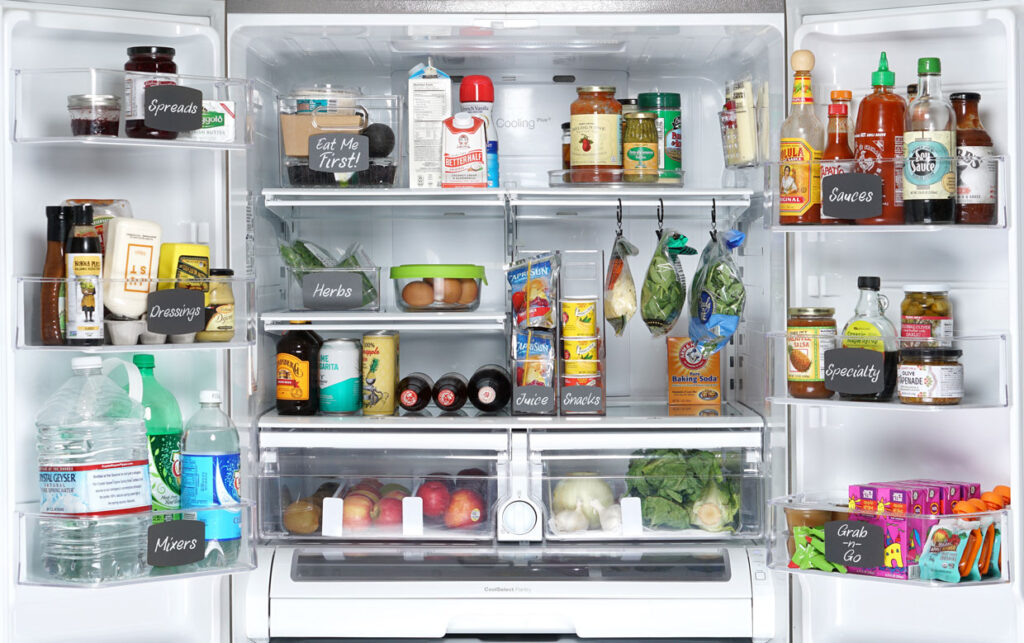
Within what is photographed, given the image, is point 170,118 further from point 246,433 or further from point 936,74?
point 936,74

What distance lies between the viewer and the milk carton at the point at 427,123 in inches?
73.4

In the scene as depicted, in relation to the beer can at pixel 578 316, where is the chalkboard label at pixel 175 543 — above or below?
below

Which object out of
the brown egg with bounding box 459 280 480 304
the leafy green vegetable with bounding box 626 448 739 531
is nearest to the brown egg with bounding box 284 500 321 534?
the brown egg with bounding box 459 280 480 304

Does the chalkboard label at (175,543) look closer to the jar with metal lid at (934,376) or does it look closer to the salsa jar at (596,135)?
the salsa jar at (596,135)

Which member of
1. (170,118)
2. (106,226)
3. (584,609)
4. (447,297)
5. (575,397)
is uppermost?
(170,118)

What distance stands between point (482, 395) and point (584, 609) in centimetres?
44

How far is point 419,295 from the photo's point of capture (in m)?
1.85

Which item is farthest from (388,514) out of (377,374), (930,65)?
(930,65)

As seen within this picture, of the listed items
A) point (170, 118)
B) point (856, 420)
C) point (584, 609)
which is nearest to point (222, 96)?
point (170, 118)

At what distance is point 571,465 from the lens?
1870 mm

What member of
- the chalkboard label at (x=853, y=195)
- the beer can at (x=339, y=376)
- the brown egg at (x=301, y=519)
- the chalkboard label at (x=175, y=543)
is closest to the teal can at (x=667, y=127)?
the chalkboard label at (x=853, y=195)

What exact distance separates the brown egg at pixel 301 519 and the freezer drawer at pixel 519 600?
0.15ft

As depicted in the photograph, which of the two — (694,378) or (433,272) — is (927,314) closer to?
(694,378)

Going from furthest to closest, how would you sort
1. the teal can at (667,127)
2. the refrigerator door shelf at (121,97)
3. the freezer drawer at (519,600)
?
the teal can at (667,127), the freezer drawer at (519,600), the refrigerator door shelf at (121,97)
